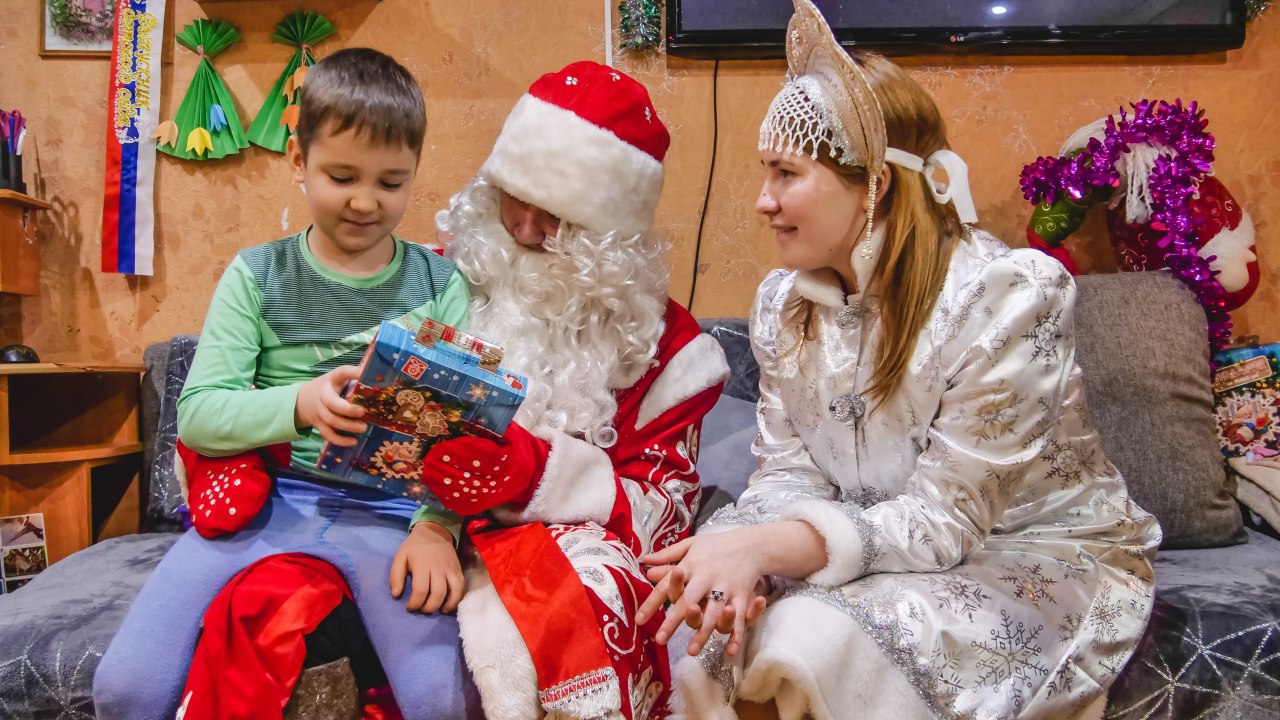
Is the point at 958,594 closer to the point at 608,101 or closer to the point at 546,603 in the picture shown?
the point at 546,603

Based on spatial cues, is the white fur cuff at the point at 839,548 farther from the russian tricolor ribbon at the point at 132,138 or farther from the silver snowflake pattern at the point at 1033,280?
the russian tricolor ribbon at the point at 132,138

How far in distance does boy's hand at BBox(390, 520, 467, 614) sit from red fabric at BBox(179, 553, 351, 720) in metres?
0.10

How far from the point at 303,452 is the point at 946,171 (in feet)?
3.91

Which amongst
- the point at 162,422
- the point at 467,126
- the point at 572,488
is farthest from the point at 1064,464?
the point at 162,422

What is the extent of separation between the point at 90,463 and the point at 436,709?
4.74 ft

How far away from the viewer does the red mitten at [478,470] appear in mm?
1239

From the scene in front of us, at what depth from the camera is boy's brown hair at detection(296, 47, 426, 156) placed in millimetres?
1410

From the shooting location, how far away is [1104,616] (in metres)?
1.30

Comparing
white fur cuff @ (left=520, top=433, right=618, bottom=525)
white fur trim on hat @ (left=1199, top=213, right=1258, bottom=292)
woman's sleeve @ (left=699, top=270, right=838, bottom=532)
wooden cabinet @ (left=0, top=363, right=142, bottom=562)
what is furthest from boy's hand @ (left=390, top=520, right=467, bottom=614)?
white fur trim on hat @ (left=1199, top=213, right=1258, bottom=292)

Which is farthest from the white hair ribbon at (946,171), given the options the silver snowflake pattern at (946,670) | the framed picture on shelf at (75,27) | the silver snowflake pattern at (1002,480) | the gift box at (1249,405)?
the framed picture on shelf at (75,27)

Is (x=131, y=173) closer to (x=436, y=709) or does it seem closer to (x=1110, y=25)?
(x=436, y=709)

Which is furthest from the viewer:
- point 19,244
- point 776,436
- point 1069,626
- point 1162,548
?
point 19,244

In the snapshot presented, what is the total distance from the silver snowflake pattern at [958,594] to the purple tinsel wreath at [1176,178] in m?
1.34

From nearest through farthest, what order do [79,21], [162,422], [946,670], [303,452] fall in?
[946,670] < [303,452] < [162,422] < [79,21]
